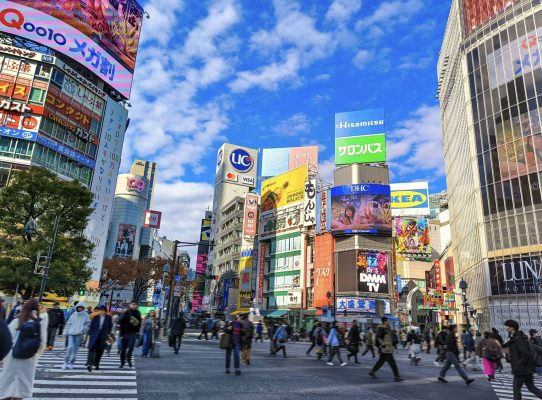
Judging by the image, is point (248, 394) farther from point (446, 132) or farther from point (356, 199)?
point (446, 132)

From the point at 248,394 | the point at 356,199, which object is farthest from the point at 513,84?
the point at 248,394

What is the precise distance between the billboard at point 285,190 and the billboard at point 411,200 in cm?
3228

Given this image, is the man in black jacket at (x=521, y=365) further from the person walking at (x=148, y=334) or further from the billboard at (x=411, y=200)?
the billboard at (x=411, y=200)

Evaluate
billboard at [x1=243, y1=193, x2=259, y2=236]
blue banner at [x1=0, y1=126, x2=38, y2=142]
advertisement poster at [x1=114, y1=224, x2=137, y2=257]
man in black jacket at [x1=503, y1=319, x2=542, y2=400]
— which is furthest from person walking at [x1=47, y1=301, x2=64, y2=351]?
advertisement poster at [x1=114, y1=224, x2=137, y2=257]

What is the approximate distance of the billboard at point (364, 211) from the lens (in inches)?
2206

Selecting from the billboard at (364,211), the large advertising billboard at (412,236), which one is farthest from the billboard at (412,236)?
the billboard at (364,211)

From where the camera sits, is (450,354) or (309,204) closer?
(450,354)

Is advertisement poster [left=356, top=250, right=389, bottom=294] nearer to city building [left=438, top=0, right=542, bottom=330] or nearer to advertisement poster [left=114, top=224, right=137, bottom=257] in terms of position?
city building [left=438, top=0, right=542, bottom=330]

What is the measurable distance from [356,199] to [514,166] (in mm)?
21576

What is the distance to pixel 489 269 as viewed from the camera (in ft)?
131

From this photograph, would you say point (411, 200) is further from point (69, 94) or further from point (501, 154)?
point (69, 94)

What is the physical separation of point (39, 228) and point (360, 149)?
49.7 metres

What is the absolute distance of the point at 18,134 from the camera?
156 ft

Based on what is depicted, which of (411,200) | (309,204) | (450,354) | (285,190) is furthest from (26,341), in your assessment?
(411,200)
